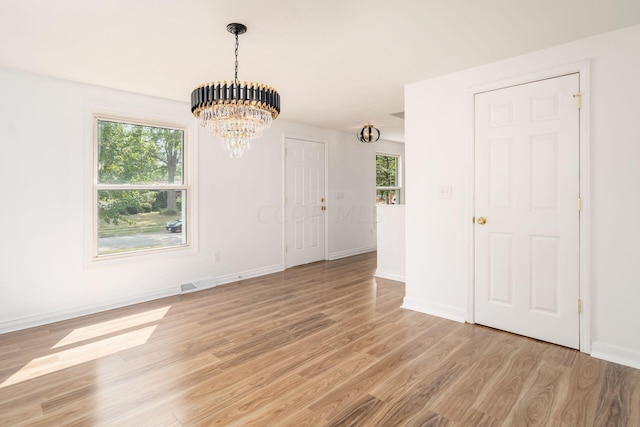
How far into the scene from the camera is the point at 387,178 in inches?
308

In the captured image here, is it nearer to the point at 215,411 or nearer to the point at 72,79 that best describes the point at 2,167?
the point at 72,79

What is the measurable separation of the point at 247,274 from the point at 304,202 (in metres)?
Result: 1.57

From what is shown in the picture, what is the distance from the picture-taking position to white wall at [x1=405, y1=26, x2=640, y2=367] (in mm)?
2379

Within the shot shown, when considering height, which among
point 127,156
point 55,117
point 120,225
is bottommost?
point 120,225

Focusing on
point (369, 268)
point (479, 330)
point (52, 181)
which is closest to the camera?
point (479, 330)

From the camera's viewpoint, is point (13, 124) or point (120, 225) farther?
point (120, 225)

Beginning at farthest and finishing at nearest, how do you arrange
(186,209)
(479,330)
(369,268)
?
(369,268), (186,209), (479,330)

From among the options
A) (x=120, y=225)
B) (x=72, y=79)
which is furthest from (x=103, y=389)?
(x=72, y=79)

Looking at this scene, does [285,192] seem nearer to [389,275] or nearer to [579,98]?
[389,275]

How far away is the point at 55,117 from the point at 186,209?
1.60m

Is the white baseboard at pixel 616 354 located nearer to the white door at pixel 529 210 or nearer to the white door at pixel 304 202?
the white door at pixel 529 210

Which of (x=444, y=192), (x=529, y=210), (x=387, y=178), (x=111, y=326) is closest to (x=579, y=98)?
(x=529, y=210)

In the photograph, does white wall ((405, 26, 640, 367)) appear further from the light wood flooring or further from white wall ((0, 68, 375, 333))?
white wall ((0, 68, 375, 333))

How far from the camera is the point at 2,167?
3.04 m
